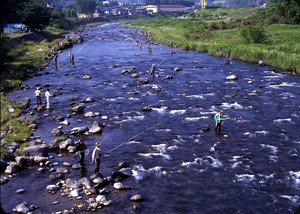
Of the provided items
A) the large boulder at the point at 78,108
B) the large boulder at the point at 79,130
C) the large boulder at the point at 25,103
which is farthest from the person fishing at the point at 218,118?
the large boulder at the point at 25,103

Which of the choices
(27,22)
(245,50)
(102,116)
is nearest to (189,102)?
(102,116)

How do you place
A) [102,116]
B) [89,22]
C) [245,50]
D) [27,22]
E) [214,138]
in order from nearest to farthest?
[214,138] < [102,116] < [245,50] < [27,22] < [89,22]

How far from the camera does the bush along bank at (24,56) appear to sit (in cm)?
4094

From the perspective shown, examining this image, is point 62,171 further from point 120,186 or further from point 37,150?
point 120,186

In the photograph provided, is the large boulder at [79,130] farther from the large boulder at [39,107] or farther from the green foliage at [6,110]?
the large boulder at [39,107]

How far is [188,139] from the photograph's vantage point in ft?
83.8

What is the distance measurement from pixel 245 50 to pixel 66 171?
49.3 metres

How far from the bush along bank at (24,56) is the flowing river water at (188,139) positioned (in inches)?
86.5

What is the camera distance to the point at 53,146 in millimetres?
23266

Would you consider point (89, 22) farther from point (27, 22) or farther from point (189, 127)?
point (189, 127)

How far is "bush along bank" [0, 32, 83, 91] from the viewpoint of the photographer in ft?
134

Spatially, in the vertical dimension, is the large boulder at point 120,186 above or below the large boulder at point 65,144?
below

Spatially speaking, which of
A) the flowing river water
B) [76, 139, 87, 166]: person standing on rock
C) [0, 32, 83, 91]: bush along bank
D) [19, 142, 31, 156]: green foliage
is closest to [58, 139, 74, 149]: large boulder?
the flowing river water

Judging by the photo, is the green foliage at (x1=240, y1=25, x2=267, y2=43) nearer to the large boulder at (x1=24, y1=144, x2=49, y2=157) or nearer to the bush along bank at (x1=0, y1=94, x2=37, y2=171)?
the bush along bank at (x1=0, y1=94, x2=37, y2=171)
